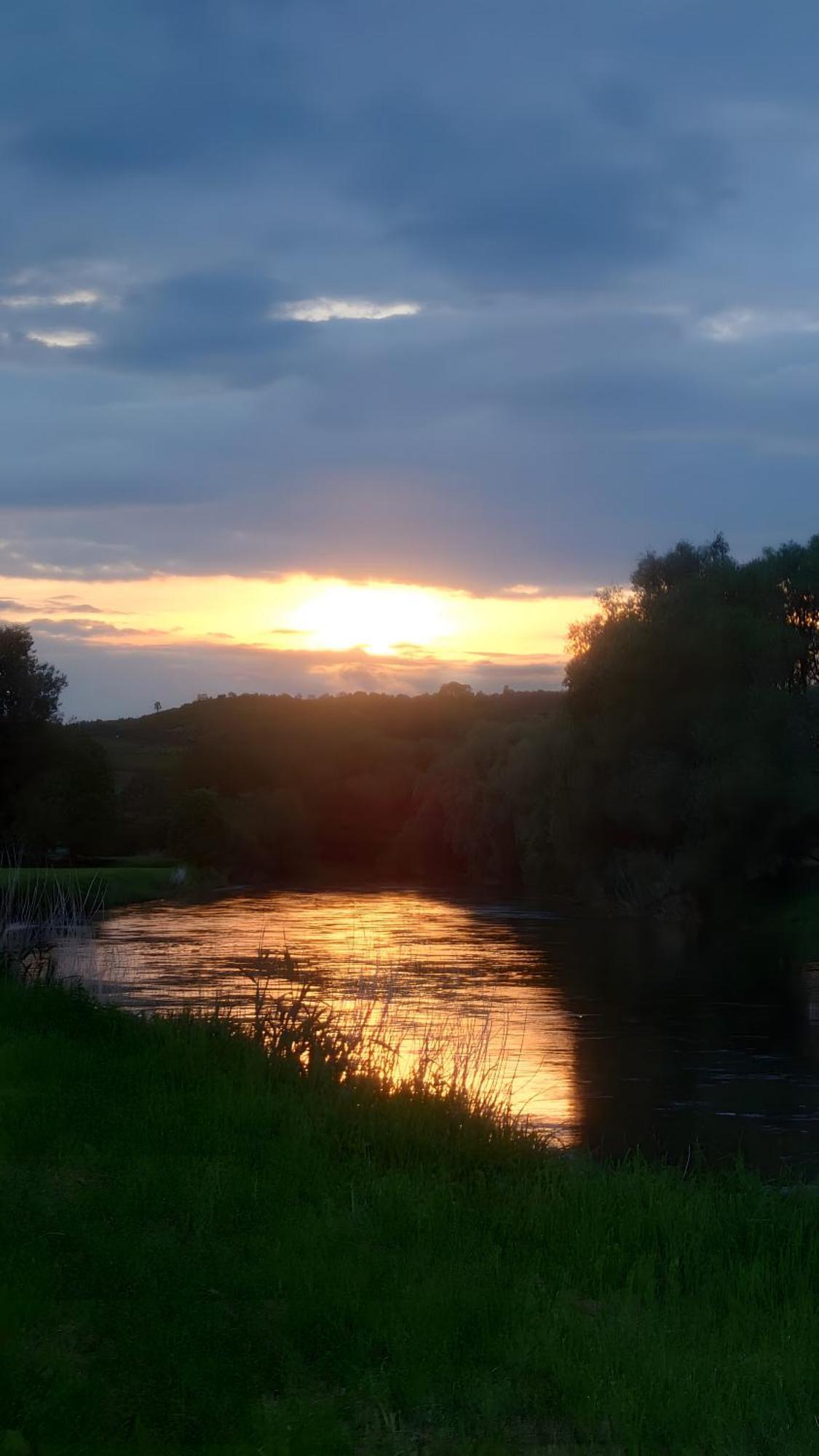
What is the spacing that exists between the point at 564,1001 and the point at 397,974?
4849 mm

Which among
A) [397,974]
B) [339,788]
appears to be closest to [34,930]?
[397,974]

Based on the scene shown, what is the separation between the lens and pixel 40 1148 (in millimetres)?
10289

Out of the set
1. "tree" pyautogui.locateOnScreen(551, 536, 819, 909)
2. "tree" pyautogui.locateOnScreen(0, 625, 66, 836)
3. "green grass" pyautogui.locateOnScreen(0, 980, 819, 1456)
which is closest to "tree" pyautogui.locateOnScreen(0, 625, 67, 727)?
"tree" pyautogui.locateOnScreen(0, 625, 66, 836)

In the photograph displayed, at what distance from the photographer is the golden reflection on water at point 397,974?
770 inches

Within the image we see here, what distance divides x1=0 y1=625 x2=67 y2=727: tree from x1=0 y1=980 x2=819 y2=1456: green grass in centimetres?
5295

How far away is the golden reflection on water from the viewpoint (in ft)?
64.1

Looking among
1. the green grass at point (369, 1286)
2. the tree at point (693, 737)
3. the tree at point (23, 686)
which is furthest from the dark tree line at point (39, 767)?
the green grass at point (369, 1286)

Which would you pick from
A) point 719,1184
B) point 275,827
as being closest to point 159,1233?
point 719,1184

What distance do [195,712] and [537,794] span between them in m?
116

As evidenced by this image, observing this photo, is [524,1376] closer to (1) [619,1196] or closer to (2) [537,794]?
(1) [619,1196]

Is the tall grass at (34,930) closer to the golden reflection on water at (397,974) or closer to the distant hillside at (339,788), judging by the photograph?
the golden reflection on water at (397,974)

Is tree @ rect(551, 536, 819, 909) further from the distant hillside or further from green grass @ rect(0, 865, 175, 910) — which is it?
green grass @ rect(0, 865, 175, 910)

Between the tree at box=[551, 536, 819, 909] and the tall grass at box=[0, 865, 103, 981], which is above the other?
the tree at box=[551, 536, 819, 909]

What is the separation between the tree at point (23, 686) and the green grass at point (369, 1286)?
5295 cm
